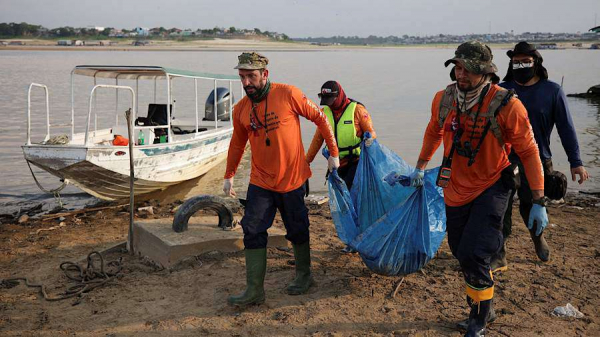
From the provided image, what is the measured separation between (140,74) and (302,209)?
334 inches

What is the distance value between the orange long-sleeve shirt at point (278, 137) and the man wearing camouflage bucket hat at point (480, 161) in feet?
3.86

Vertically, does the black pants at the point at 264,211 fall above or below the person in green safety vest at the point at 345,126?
below

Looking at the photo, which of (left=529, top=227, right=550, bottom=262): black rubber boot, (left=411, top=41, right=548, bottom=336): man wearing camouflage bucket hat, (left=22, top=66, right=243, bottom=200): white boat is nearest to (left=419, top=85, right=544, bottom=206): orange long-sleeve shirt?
(left=411, top=41, right=548, bottom=336): man wearing camouflage bucket hat

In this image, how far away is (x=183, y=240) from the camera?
5.93 metres

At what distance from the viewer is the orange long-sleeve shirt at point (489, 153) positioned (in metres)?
3.91

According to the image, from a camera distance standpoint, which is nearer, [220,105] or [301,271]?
[301,271]

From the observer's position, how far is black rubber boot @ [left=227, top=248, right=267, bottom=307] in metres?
4.81

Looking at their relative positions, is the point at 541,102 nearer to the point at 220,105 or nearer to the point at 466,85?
the point at 466,85

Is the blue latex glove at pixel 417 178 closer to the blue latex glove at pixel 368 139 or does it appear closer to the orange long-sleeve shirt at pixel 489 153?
the orange long-sleeve shirt at pixel 489 153

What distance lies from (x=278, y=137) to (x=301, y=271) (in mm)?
1191

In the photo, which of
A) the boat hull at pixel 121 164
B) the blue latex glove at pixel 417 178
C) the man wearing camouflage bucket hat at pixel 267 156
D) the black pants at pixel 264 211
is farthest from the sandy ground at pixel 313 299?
the boat hull at pixel 121 164

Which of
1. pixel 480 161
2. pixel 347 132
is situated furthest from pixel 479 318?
pixel 347 132

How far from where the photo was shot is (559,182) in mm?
5090

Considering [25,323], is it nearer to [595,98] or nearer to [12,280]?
[12,280]
